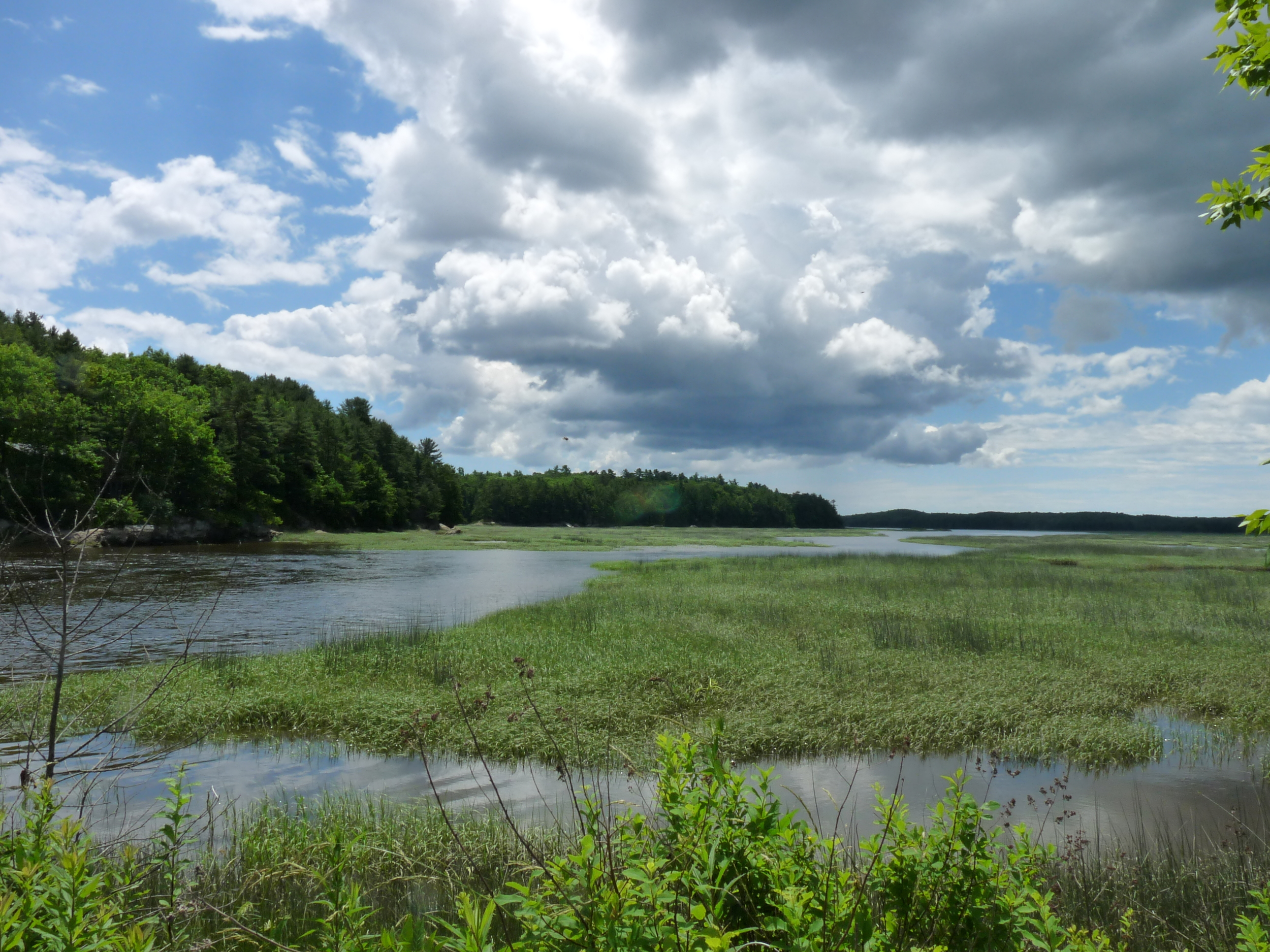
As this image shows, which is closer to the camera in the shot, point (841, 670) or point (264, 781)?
point (264, 781)

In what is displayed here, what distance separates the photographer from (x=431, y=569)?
43719 mm

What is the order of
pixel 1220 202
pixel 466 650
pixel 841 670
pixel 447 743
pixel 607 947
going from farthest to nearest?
pixel 466 650, pixel 841 670, pixel 447 743, pixel 1220 202, pixel 607 947

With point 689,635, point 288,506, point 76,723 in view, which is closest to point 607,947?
point 76,723

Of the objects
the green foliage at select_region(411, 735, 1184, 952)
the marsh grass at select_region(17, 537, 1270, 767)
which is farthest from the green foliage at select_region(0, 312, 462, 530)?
the green foliage at select_region(411, 735, 1184, 952)

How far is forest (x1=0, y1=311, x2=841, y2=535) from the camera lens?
50188mm

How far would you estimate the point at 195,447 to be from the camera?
62094 mm

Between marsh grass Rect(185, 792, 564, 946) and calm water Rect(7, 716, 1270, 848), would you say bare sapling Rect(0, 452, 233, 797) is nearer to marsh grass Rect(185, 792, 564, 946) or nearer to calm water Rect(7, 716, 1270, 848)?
calm water Rect(7, 716, 1270, 848)

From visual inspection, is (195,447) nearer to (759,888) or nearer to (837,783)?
(837,783)

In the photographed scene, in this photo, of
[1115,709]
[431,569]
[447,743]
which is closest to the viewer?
[447,743]

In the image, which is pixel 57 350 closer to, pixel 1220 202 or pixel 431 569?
pixel 431 569

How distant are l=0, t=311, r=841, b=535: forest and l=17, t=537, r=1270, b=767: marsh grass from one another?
4591 millimetres

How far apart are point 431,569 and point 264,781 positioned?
35.4 m

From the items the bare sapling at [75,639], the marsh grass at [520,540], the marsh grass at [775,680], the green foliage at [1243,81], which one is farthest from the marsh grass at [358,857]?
the marsh grass at [520,540]

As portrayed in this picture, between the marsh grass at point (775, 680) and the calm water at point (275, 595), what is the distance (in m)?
2.32
